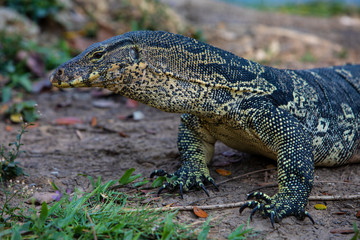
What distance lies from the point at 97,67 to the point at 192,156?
1.62m

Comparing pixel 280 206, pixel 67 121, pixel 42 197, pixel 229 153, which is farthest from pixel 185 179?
pixel 67 121

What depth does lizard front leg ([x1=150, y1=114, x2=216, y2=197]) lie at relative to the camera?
13.8ft

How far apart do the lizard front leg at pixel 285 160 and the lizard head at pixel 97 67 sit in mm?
1441

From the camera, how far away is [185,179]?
4.24 m

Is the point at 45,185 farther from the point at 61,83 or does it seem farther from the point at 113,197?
the point at 61,83

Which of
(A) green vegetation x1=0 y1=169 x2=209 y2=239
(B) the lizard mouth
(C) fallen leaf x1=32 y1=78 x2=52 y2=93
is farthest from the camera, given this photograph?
(C) fallen leaf x1=32 y1=78 x2=52 y2=93

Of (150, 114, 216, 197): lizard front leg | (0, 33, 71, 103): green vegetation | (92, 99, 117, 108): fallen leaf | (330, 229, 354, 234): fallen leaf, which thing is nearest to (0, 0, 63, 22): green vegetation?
(0, 33, 71, 103): green vegetation

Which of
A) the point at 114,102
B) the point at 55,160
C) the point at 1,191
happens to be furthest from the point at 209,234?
the point at 114,102

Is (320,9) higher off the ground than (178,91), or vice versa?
(320,9)

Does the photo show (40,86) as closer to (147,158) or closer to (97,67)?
(147,158)

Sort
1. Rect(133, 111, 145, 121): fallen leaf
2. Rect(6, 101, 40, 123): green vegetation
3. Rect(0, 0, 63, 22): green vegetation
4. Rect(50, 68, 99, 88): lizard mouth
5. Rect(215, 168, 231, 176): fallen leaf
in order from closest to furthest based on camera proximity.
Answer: Rect(50, 68, 99, 88): lizard mouth, Rect(215, 168, 231, 176): fallen leaf, Rect(6, 101, 40, 123): green vegetation, Rect(133, 111, 145, 121): fallen leaf, Rect(0, 0, 63, 22): green vegetation

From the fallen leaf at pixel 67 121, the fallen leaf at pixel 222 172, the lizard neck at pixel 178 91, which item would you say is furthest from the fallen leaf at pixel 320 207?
the fallen leaf at pixel 67 121

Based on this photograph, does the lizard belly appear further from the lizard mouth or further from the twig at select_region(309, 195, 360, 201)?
the lizard mouth

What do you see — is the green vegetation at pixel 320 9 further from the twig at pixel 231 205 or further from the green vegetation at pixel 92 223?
the green vegetation at pixel 92 223
